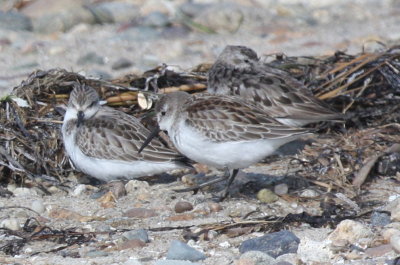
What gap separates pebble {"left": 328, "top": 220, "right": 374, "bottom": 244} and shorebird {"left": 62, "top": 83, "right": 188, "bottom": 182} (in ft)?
5.98

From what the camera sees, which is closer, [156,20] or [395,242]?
[395,242]

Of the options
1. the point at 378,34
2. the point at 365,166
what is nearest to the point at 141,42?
the point at 378,34

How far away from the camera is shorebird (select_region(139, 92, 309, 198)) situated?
19.6ft

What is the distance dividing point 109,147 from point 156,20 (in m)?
5.24

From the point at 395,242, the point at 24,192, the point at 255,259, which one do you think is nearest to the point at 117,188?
the point at 24,192

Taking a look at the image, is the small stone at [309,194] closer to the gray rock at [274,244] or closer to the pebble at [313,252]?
Answer: the gray rock at [274,244]

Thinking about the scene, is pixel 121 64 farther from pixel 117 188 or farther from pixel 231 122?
pixel 231 122

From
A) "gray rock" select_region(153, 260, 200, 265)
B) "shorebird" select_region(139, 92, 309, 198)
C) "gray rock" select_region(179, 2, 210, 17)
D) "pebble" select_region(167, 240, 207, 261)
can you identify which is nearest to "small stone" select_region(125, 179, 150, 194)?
"shorebird" select_region(139, 92, 309, 198)

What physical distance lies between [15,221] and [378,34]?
275 inches

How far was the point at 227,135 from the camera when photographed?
5996mm

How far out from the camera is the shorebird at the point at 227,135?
235 inches

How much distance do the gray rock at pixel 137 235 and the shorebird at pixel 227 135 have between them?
2.91 ft

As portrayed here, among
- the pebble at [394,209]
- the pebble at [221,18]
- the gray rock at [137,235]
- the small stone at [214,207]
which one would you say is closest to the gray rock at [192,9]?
the pebble at [221,18]

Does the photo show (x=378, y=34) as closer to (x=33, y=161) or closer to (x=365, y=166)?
(x=365, y=166)
